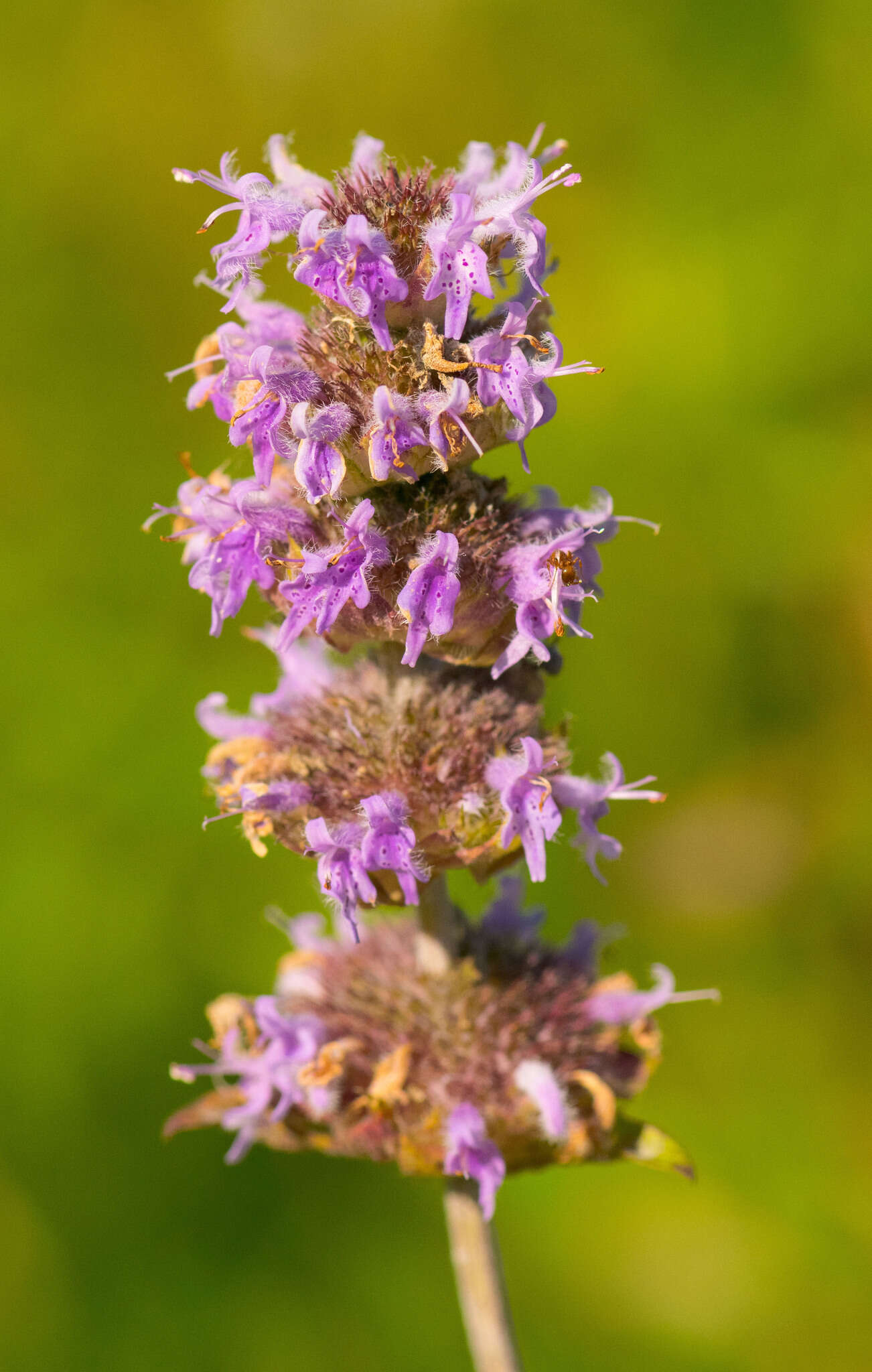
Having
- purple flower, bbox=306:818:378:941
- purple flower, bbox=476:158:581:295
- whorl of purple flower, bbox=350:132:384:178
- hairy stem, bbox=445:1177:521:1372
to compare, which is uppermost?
whorl of purple flower, bbox=350:132:384:178

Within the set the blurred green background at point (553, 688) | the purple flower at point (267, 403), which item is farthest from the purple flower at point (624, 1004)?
the blurred green background at point (553, 688)

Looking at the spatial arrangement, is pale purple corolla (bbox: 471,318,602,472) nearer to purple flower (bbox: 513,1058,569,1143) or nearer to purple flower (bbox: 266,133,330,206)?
purple flower (bbox: 266,133,330,206)

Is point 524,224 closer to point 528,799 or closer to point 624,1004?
point 528,799

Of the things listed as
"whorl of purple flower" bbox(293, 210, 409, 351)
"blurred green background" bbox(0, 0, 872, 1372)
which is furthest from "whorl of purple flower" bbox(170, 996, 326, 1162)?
"blurred green background" bbox(0, 0, 872, 1372)

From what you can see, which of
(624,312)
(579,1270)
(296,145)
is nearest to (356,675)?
(579,1270)

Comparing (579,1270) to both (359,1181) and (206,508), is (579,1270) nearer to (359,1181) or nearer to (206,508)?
(359,1181)

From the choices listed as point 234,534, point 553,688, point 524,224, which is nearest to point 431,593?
point 234,534
